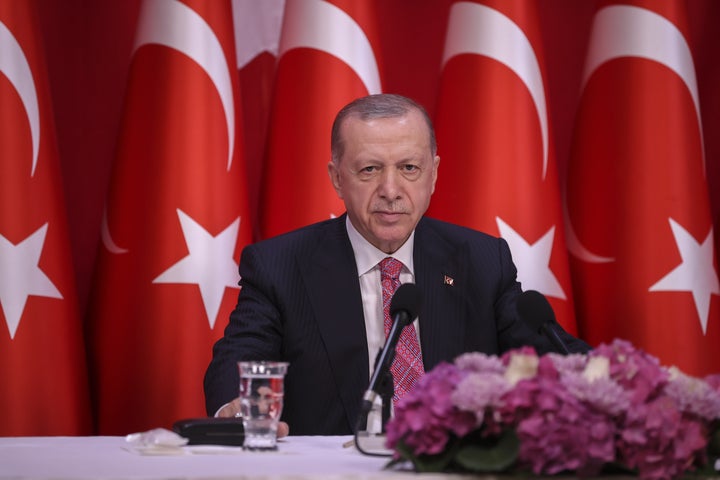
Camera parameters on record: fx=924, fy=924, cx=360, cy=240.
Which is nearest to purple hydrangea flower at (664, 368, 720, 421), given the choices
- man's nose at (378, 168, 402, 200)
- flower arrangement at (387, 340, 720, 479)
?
flower arrangement at (387, 340, 720, 479)

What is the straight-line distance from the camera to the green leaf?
1.32 meters

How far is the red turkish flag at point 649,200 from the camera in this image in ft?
11.3

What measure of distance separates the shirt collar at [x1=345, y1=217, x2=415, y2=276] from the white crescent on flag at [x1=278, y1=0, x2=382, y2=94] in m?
0.95

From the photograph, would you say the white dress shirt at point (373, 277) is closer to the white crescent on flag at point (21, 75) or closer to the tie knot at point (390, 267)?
the tie knot at point (390, 267)

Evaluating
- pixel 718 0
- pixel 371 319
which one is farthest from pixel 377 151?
pixel 718 0

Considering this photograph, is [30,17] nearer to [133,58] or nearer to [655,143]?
[133,58]

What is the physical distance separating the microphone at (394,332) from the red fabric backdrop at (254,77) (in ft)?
5.55

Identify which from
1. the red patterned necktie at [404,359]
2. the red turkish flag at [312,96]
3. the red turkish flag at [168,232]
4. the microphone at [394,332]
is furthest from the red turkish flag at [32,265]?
the microphone at [394,332]

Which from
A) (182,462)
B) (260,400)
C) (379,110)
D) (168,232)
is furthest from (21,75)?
(182,462)

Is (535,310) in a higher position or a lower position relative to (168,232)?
lower

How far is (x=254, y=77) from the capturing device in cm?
391

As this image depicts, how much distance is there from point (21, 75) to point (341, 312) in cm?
149

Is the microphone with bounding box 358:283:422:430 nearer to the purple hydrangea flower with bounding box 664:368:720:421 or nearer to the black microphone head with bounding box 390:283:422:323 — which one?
the black microphone head with bounding box 390:283:422:323

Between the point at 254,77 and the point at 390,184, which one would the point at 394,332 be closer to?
the point at 390,184
